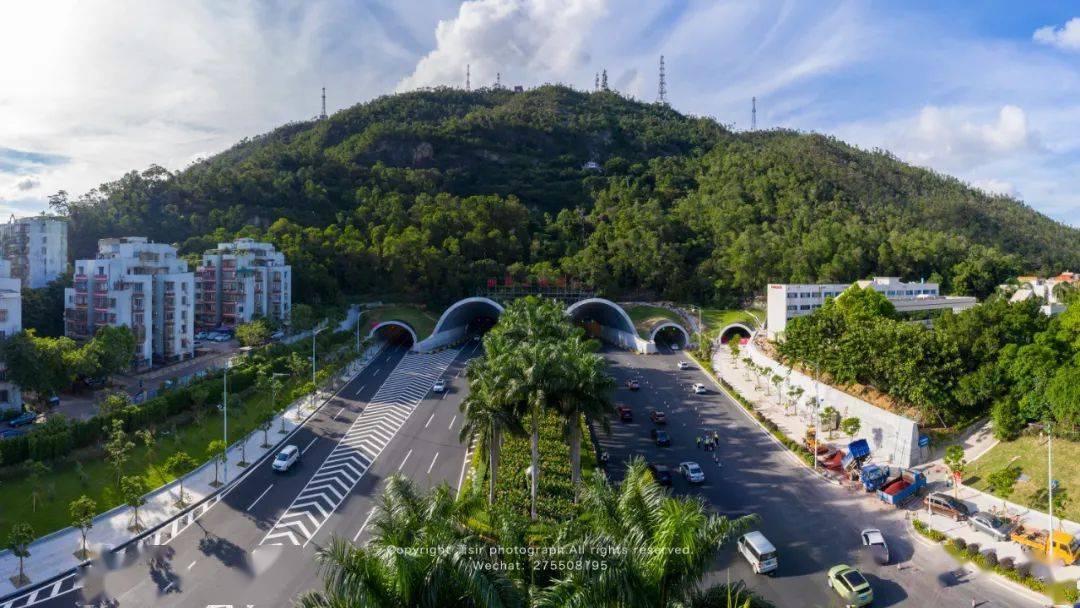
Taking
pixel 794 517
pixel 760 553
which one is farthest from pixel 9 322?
pixel 794 517

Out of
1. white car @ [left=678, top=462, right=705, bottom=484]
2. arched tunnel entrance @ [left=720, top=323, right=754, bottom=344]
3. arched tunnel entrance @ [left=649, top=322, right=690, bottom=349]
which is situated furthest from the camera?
arched tunnel entrance @ [left=720, top=323, right=754, bottom=344]

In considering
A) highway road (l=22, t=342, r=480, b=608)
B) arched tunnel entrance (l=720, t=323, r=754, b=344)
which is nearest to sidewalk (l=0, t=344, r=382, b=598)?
highway road (l=22, t=342, r=480, b=608)

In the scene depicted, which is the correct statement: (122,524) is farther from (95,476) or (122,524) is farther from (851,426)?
(851,426)

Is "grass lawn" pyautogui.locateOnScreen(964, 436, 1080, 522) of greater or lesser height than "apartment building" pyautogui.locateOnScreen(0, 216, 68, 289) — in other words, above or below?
below

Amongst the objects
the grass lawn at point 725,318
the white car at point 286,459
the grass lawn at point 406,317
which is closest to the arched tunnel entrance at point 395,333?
the grass lawn at point 406,317

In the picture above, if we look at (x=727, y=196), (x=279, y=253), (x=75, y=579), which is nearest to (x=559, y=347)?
(x=75, y=579)

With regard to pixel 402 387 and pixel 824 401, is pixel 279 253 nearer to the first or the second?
pixel 402 387

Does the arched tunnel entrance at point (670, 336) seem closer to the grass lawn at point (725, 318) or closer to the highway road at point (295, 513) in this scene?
the grass lawn at point (725, 318)

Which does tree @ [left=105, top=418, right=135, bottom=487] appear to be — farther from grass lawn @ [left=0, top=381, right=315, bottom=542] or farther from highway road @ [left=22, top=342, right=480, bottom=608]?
highway road @ [left=22, top=342, right=480, bottom=608]

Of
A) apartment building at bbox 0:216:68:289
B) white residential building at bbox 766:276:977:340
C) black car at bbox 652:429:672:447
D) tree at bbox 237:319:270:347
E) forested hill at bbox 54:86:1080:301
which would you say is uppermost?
forested hill at bbox 54:86:1080:301
